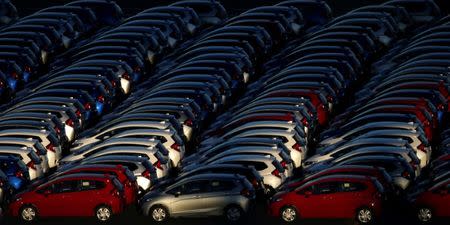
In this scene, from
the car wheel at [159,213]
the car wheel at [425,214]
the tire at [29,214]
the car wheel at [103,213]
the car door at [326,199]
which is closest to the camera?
the car wheel at [425,214]

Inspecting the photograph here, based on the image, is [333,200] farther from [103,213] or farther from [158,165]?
[103,213]

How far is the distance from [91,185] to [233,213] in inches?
162

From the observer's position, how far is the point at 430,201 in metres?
47.8

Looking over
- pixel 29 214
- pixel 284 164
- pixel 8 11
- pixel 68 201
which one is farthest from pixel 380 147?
pixel 8 11

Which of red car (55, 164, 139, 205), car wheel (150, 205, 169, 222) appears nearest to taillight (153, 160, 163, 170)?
red car (55, 164, 139, 205)

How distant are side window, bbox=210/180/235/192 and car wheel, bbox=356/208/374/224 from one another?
142 inches

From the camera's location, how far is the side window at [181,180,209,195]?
4969cm

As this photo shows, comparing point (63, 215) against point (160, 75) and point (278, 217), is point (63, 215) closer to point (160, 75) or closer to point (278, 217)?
point (278, 217)

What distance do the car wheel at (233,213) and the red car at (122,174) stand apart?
3.03 metres

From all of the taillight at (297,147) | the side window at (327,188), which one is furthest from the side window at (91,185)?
the taillight at (297,147)

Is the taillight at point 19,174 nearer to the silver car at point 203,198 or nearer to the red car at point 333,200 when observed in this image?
the silver car at point 203,198

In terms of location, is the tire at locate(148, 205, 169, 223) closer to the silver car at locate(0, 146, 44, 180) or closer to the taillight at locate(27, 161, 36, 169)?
Answer: the silver car at locate(0, 146, 44, 180)

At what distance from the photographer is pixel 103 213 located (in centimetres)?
4997

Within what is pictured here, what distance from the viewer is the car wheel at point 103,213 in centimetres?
4994
